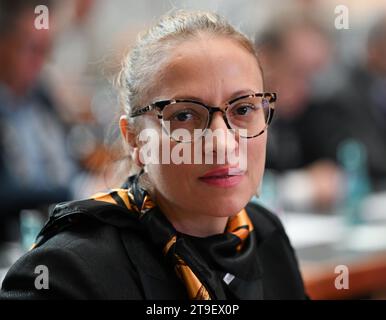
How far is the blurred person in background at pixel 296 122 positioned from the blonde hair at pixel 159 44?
165 centimetres

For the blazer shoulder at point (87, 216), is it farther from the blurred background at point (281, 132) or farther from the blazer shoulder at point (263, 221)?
the blurred background at point (281, 132)

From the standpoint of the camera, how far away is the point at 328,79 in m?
3.80

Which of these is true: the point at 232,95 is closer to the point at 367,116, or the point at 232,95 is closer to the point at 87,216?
the point at 87,216

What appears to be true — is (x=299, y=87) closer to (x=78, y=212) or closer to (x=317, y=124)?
(x=317, y=124)

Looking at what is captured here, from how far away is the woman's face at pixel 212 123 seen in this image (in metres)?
0.90

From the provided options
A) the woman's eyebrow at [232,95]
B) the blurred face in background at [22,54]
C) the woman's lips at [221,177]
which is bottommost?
the woman's lips at [221,177]

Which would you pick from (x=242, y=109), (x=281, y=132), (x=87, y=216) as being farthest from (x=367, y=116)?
(x=87, y=216)

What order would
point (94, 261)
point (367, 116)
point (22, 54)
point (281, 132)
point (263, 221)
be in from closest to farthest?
1. point (94, 261)
2. point (263, 221)
3. point (22, 54)
4. point (281, 132)
5. point (367, 116)

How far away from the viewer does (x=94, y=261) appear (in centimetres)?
87

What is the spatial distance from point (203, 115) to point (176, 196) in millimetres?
128

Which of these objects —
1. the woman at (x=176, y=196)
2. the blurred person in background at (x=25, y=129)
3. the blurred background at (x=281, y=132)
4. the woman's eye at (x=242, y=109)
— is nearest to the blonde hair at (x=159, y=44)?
the woman at (x=176, y=196)

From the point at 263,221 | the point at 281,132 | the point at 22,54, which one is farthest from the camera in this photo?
the point at 281,132

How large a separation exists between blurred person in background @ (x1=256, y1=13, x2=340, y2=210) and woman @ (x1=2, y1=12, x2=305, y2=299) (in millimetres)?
1655
